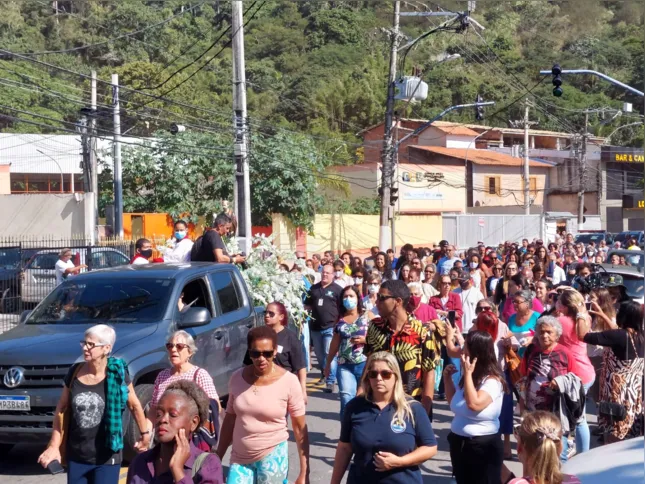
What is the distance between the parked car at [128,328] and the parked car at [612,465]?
14.1ft

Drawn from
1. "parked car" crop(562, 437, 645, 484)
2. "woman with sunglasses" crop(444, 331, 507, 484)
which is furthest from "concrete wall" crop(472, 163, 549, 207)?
"parked car" crop(562, 437, 645, 484)

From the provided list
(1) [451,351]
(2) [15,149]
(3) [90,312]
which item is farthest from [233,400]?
(2) [15,149]

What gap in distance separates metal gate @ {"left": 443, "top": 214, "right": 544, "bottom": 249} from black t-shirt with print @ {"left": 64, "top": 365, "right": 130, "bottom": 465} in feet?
129

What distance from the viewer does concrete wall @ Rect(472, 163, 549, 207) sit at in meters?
57.1

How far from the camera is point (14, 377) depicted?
7738mm

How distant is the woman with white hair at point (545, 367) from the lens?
7211 millimetres

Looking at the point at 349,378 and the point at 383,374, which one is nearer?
the point at 383,374

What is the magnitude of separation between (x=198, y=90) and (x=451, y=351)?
5666 centimetres

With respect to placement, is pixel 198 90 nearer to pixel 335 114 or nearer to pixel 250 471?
pixel 335 114

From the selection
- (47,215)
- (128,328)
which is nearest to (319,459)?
(128,328)

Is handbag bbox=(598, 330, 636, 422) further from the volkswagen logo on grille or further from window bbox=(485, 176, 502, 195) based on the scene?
window bbox=(485, 176, 502, 195)

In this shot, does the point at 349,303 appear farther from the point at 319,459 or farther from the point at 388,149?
the point at 388,149

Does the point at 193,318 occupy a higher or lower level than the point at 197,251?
lower

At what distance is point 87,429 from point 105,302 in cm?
328
